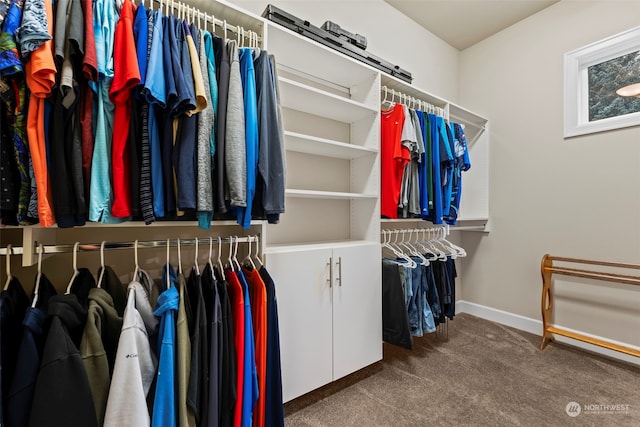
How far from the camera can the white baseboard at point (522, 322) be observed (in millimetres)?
2193

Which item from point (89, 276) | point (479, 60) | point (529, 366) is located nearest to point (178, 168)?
point (89, 276)

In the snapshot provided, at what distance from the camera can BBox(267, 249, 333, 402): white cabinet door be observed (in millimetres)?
1544

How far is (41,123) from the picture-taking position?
91 cm

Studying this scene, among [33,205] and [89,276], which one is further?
[89,276]

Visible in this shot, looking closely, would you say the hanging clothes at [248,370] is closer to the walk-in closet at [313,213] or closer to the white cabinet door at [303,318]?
the walk-in closet at [313,213]

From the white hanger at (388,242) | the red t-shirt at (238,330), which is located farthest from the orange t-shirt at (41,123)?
the white hanger at (388,242)

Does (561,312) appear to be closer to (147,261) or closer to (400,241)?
(400,241)

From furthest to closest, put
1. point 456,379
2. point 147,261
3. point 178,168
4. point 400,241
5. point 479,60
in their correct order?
1. point 479,60
2. point 400,241
3. point 456,379
4. point 147,261
5. point 178,168

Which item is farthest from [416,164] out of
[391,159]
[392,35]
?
[392,35]

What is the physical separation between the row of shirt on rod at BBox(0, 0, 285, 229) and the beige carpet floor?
123cm

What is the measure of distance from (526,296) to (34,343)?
3373mm

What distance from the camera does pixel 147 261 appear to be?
147 centimetres

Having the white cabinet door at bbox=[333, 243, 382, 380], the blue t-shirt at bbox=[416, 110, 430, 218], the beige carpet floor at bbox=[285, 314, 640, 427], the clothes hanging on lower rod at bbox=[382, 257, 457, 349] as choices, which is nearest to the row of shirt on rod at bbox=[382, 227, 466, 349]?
the clothes hanging on lower rod at bbox=[382, 257, 457, 349]

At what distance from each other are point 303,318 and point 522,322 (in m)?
2.32
